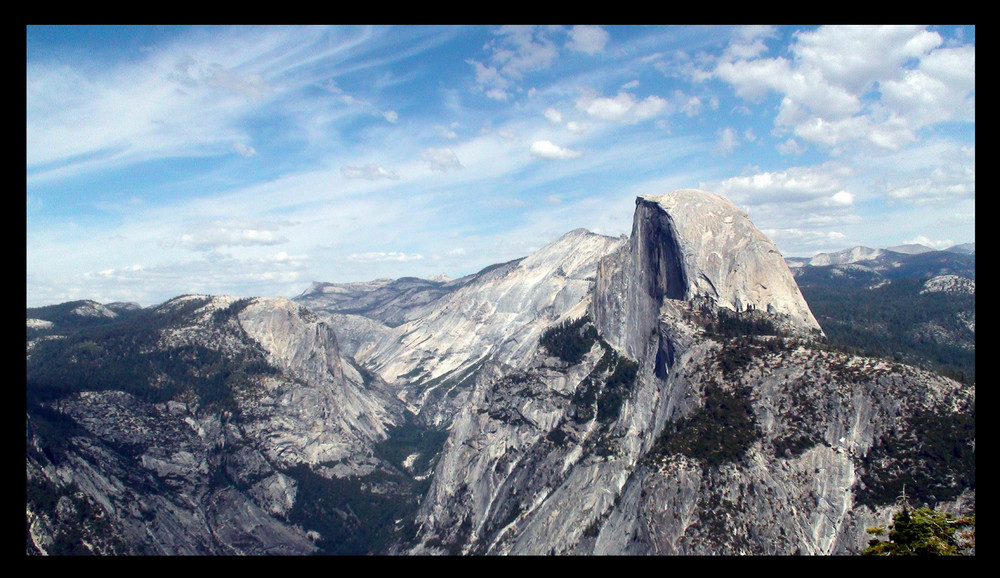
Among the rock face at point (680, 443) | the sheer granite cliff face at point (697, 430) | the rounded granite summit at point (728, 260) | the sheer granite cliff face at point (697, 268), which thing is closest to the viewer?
the rock face at point (680, 443)

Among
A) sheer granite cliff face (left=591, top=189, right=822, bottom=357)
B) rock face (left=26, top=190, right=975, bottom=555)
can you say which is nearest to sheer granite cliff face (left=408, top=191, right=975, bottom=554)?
rock face (left=26, top=190, right=975, bottom=555)

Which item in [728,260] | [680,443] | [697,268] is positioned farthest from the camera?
[697,268]

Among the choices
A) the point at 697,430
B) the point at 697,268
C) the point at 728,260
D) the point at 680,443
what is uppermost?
the point at 728,260

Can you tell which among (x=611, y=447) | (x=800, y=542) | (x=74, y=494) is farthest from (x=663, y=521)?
(x=74, y=494)

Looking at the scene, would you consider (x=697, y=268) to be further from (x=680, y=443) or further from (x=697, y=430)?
(x=680, y=443)

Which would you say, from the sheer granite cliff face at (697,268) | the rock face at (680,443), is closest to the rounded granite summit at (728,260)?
the sheer granite cliff face at (697,268)

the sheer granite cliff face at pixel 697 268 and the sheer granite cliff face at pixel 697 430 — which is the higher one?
the sheer granite cliff face at pixel 697 268

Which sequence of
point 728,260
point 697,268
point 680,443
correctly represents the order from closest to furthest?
point 680,443 → point 728,260 → point 697,268

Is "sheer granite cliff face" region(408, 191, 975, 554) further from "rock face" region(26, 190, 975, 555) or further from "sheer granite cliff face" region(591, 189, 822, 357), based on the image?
"sheer granite cliff face" region(591, 189, 822, 357)

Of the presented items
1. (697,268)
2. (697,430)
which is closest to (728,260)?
(697,268)

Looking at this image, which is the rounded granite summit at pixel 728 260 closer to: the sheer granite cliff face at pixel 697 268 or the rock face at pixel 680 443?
the sheer granite cliff face at pixel 697 268

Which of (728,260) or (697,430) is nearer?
(697,430)

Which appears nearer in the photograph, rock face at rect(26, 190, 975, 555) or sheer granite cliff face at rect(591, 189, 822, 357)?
rock face at rect(26, 190, 975, 555)
